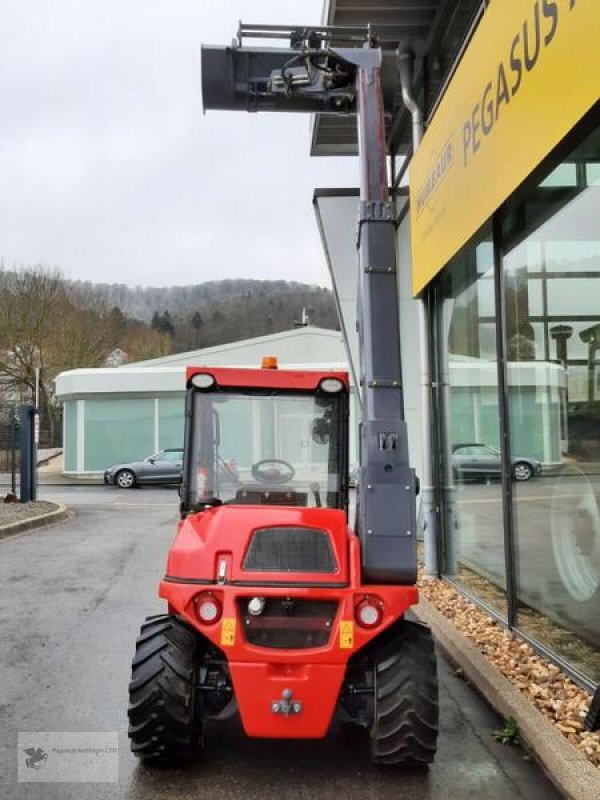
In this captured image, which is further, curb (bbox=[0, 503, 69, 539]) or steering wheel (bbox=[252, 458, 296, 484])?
curb (bbox=[0, 503, 69, 539])

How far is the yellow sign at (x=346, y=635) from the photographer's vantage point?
358cm

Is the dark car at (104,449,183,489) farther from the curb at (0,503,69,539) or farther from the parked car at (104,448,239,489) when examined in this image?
the curb at (0,503,69,539)

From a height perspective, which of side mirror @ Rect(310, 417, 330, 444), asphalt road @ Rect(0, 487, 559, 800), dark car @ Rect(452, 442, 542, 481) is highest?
side mirror @ Rect(310, 417, 330, 444)

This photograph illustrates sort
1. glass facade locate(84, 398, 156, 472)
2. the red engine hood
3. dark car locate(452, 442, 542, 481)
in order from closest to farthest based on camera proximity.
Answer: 1. the red engine hood
2. dark car locate(452, 442, 542, 481)
3. glass facade locate(84, 398, 156, 472)

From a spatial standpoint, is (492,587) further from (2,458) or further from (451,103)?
(2,458)

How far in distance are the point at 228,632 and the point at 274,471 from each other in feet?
4.31

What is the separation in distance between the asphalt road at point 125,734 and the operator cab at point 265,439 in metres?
1.40

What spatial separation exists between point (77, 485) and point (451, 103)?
73.9ft

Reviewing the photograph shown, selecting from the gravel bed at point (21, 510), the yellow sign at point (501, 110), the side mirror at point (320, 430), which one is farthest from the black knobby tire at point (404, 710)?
the gravel bed at point (21, 510)

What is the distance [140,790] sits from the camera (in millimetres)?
3637

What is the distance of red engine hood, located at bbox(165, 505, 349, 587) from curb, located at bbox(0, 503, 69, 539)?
9.61m

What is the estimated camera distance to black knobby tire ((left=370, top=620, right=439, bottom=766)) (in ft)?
11.9

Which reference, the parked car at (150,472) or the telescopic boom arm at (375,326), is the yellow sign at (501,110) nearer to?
the telescopic boom arm at (375,326)

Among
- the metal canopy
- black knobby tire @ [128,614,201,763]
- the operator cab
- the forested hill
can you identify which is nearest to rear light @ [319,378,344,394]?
the operator cab
